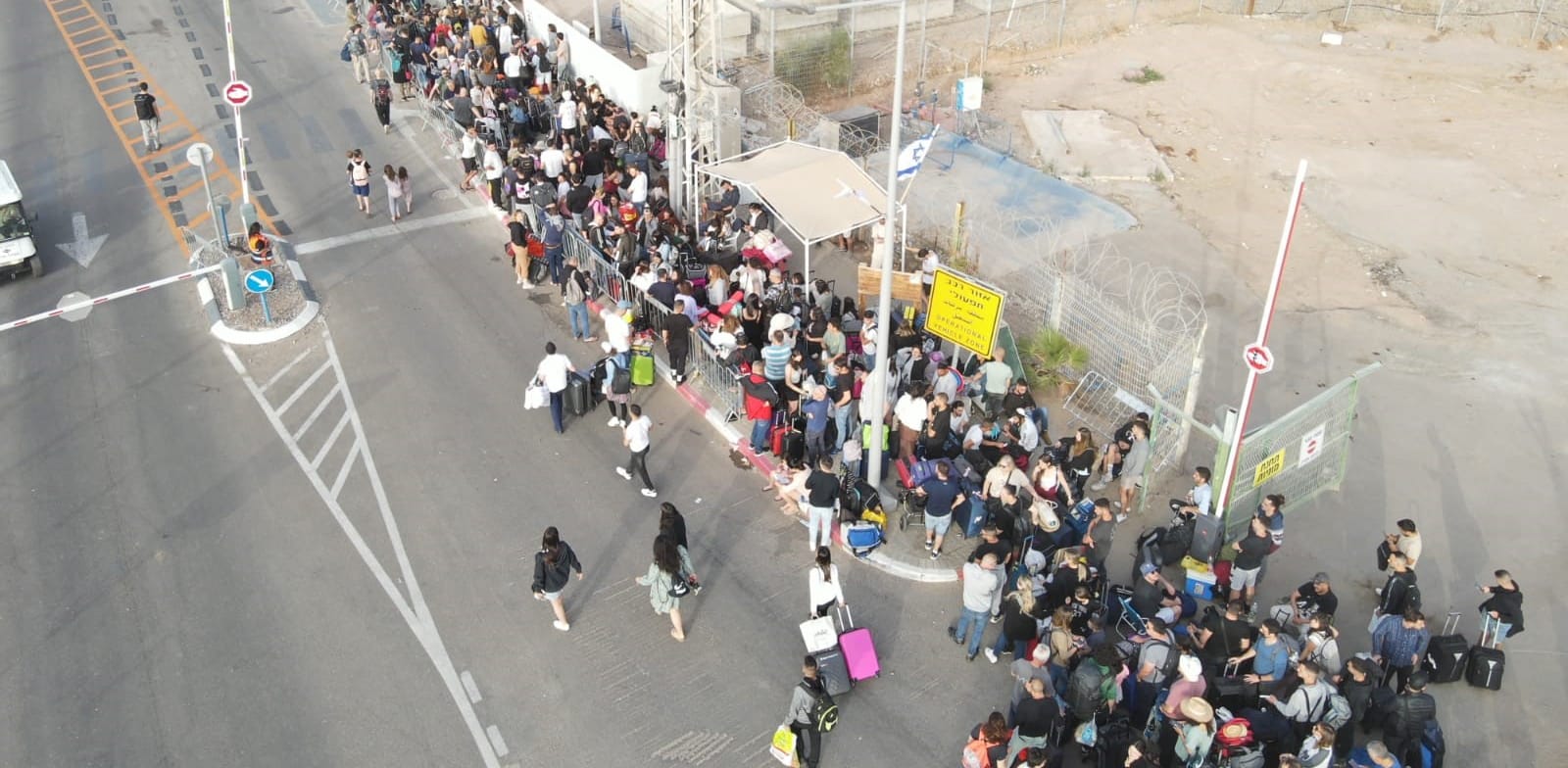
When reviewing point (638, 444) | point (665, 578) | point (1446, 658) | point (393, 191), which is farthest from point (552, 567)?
point (393, 191)

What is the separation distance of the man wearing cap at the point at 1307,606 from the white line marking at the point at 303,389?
13.7 meters

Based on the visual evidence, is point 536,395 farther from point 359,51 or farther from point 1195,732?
point 359,51

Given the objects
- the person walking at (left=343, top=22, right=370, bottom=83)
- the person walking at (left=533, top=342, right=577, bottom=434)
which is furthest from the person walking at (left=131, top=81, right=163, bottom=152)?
the person walking at (left=533, top=342, right=577, bottom=434)

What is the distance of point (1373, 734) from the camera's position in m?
12.0

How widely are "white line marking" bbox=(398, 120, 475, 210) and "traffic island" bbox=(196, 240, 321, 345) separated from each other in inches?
147

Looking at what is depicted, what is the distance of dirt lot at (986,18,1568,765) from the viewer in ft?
49.3

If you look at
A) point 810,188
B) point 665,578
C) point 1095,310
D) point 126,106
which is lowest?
point 126,106

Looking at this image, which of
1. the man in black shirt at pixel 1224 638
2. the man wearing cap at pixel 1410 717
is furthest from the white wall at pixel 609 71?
the man wearing cap at pixel 1410 717

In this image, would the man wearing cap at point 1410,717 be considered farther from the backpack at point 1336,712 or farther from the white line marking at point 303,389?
the white line marking at point 303,389

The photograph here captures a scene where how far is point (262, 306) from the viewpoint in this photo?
65.6 feet

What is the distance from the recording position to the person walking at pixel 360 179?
2255cm

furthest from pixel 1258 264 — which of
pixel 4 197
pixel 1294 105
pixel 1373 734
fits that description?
pixel 4 197

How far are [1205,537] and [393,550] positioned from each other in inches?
385

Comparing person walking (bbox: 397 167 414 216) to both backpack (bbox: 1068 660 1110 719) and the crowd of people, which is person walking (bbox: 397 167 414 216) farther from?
backpack (bbox: 1068 660 1110 719)
